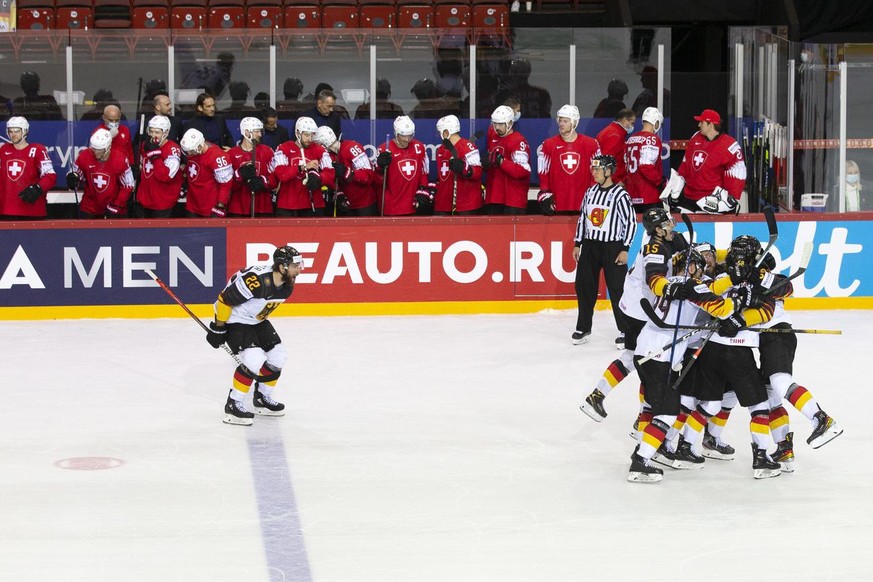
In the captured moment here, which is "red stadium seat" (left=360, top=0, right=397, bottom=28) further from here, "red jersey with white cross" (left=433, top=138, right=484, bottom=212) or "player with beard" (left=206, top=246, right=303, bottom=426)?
"player with beard" (left=206, top=246, right=303, bottom=426)

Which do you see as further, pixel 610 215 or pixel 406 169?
pixel 406 169

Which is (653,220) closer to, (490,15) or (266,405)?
(266,405)

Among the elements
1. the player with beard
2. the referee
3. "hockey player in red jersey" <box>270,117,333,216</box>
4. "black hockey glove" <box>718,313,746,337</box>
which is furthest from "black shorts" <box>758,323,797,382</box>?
"hockey player in red jersey" <box>270,117,333,216</box>

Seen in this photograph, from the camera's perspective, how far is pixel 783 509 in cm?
657

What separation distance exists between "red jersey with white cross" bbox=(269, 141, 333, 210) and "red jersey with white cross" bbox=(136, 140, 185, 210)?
0.79 m

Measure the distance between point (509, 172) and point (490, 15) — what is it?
3790mm

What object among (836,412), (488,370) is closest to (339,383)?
(488,370)

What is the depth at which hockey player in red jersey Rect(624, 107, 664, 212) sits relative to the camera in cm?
1192

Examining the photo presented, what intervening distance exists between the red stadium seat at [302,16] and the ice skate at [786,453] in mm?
9160

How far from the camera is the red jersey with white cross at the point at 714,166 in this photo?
1177 cm

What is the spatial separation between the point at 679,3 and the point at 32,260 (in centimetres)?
753

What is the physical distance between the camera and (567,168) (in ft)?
38.4

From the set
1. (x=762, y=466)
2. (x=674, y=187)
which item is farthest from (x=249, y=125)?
(x=762, y=466)

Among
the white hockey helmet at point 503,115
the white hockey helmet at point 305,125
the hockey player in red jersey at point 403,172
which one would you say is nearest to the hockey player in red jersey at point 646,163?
the white hockey helmet at point 503,115
